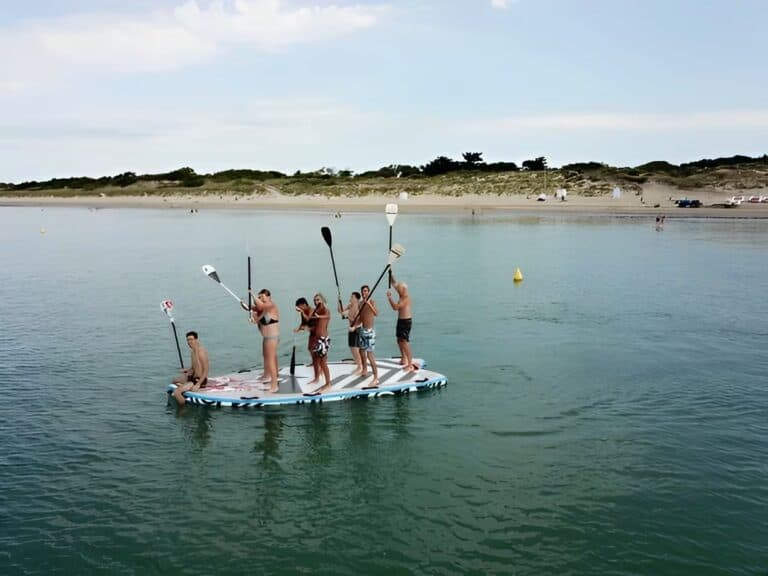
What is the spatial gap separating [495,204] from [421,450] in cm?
7140

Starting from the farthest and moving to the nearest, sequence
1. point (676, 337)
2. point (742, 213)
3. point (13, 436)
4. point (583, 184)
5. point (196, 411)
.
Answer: point (583, 184)
point (742, 213)
point (676, 337)
point (196, 411)
point (13, 436)

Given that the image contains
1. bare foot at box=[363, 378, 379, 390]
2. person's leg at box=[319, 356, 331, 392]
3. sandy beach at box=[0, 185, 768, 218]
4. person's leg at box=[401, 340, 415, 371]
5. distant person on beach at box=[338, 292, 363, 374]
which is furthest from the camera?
sandy beach at box=[0, 185, 768, 218]

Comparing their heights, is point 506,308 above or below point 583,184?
below

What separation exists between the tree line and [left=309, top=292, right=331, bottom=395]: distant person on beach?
83.9m

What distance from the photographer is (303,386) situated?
13.4 meters

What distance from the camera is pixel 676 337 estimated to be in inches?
729

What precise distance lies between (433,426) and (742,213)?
65.3 meters

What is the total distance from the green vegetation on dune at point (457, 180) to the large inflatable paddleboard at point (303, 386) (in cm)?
7105

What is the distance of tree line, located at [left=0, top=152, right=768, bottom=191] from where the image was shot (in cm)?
9488

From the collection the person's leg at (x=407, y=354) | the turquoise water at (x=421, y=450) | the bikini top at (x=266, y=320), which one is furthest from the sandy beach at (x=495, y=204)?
the bikini top at (x=266, y=320)

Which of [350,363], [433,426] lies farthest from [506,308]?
[433,426]

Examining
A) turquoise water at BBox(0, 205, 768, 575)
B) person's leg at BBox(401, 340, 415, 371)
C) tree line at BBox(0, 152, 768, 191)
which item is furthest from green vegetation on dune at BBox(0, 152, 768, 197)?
person's leg at BBox(401, 340, 415, 371)

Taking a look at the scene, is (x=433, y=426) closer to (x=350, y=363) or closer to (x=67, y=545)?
(x=350, y=363)

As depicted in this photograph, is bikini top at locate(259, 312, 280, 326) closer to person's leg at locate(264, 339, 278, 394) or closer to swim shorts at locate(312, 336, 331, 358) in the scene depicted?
person's leg at locate(264, 339, 278, 394)
